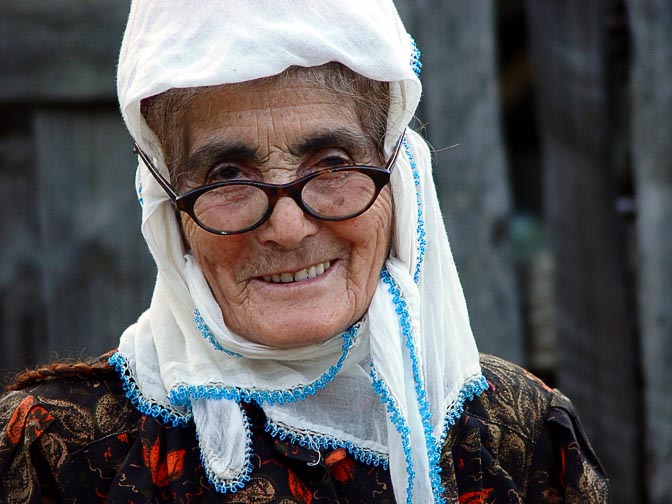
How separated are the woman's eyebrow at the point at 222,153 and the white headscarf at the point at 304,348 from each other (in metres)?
0.12

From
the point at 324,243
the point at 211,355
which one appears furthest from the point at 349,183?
the point at 211,355

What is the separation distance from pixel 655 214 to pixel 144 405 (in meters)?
2.72

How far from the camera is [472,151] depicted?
13.6ft

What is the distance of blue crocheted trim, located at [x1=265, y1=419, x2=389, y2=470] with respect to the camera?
6.57 feet

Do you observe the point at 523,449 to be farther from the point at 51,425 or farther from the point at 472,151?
the point at 472,151

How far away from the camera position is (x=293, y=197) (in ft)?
6.32

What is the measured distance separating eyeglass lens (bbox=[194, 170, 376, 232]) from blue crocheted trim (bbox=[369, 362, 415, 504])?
35 cm

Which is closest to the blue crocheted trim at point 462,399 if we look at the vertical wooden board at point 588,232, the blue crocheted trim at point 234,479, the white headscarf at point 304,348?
the white headscarf at point 304,348

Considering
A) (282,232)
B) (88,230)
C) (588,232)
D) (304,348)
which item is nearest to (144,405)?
(304,348)

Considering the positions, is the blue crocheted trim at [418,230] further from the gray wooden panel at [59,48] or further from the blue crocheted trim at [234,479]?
the gray wooden panel at [59,48]

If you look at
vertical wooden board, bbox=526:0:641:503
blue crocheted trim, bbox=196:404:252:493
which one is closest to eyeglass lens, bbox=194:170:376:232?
blue crocheted trim, bbox=196:404:252:493

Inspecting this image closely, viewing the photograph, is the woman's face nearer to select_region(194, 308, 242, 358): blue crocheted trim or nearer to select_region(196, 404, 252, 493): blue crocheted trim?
select_region(194, 308, 242, 358): blue crocheted trim

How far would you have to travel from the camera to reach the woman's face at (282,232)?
1927 mm

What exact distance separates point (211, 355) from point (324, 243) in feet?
1.11
